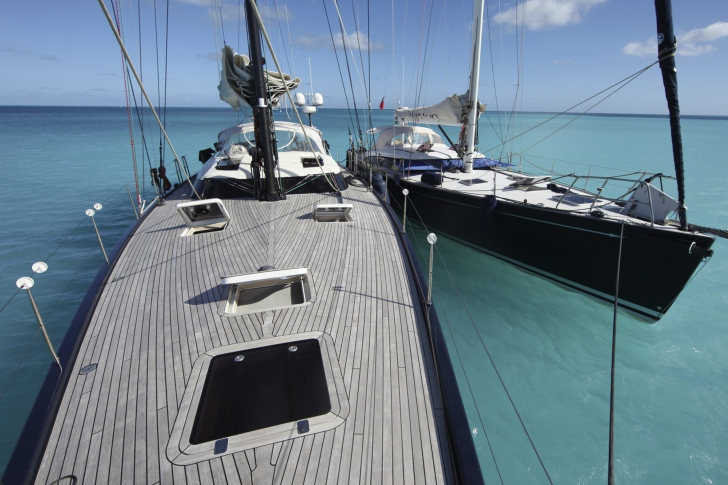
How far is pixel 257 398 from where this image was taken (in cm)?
296

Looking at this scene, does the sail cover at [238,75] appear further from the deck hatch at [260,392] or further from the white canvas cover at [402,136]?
the white canvas cover at [402,136]

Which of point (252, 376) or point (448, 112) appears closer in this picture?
point (252, 376)

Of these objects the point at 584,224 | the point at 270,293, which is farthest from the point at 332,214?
the point at 584,224

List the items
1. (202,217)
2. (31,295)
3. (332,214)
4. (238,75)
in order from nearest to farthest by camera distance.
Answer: (31,295) < (202,217) < (332,214) < (238,75)

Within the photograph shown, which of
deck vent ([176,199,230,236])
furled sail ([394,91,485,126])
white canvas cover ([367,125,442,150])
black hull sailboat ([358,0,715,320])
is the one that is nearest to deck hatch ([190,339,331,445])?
deck vent ([176,199,230,236])

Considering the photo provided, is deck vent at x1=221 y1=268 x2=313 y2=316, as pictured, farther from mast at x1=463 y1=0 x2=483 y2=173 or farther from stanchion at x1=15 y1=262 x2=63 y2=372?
mast at x1=463 y1=0 x2=483 y2=173

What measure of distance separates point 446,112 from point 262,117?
767cm

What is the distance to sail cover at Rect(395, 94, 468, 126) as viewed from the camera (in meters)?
11.6

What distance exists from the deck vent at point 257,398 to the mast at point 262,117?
16.0ft

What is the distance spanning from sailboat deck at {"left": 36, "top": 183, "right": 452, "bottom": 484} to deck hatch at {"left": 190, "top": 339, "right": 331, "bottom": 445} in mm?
216

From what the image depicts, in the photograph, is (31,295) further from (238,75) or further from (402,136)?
(402,136)

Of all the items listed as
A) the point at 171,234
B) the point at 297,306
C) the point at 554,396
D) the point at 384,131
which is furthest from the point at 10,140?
the point at 554,396

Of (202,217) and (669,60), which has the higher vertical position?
(669,60)

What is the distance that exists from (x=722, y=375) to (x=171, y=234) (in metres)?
10.2
